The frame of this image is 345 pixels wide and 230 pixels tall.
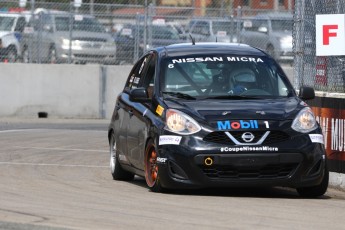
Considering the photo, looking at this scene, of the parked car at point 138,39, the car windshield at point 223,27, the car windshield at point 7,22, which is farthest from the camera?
the car windshield at point 7,22

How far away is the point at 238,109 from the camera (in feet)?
37.5

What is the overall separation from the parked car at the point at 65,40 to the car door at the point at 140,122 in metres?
13.4

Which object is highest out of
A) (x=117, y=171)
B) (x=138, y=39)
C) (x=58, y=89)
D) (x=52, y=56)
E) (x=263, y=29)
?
(x=117, y=171)

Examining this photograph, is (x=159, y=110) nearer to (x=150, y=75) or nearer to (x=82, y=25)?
(x=150, y=75)

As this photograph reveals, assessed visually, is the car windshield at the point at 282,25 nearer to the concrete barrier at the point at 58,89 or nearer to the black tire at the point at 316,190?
the concrete barrier at the point at 58,89

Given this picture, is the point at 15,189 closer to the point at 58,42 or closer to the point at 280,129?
the point at 280,129

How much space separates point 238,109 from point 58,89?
46.2ft

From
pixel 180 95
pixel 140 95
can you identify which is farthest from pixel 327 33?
pixel 140 95

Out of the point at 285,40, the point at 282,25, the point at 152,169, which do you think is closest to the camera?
the point at 152,169

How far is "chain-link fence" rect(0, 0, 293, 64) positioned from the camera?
88.2ft

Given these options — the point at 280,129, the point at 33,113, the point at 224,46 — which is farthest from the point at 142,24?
the point at 280,129

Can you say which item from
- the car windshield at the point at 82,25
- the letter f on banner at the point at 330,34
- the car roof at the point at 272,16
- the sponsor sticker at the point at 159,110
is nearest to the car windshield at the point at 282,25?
the car roof at the point at 272,16

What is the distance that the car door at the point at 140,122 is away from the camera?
1218cm

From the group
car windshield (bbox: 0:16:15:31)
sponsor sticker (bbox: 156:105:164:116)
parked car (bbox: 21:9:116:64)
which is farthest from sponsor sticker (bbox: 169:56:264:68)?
car windshield (bbox: 0:16:15:31)
